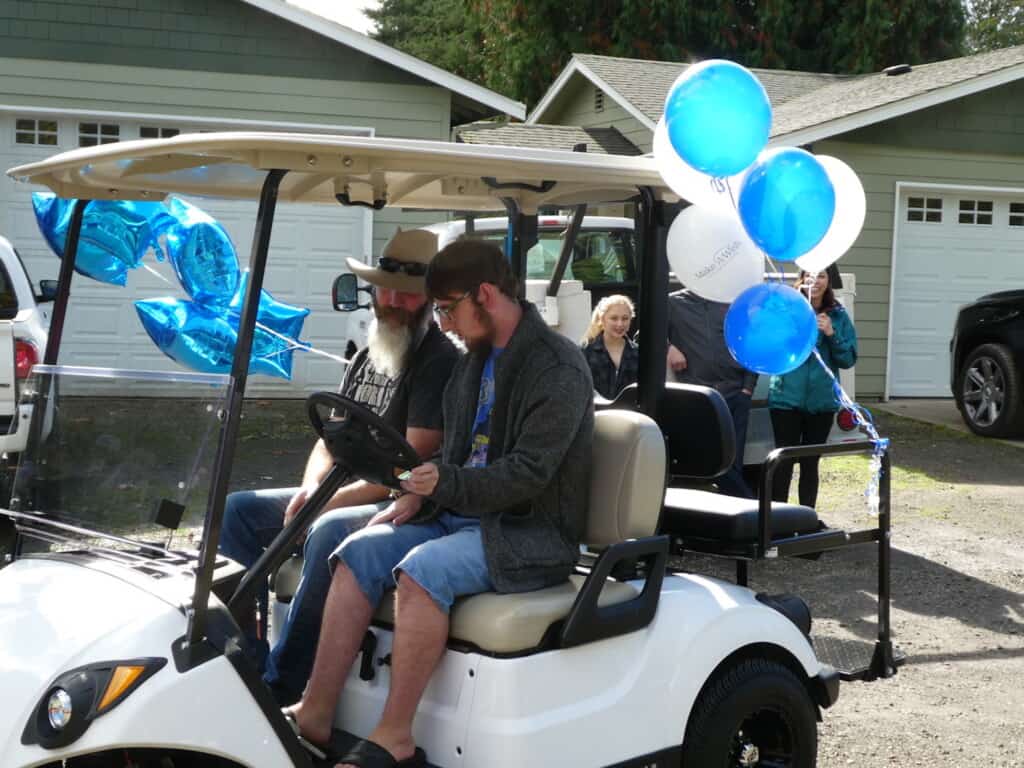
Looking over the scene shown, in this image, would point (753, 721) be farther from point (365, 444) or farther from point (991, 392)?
point (991, 392)

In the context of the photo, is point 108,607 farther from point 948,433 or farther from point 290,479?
point 948,433

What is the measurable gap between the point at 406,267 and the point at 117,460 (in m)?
1.11

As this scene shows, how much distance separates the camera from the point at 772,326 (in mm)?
4152

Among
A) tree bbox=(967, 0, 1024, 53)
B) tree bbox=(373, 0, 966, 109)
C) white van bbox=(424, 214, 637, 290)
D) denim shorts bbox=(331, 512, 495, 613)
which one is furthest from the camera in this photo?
tree bbox=(967, 0, 1024, 53)

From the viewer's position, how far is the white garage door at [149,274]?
12211mm

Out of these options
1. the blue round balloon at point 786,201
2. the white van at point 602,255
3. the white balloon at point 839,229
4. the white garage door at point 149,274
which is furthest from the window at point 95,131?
the blue round balloon at point 786,201

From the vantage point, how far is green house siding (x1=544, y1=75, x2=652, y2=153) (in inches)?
645

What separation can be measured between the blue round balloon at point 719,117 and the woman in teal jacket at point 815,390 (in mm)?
2692

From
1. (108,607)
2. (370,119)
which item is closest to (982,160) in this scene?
(370,119)

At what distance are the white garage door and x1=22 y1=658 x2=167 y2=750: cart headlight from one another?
8.99 meters

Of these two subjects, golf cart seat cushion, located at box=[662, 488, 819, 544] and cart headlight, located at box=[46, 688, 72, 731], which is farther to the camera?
golf cart seat cushion, located at box=[662, 488, 819, 544]

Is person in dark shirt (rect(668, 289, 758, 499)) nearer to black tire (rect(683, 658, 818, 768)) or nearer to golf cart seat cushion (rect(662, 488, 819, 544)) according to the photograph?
golf cart seat cushion (rect(662, 488, 819, 544))

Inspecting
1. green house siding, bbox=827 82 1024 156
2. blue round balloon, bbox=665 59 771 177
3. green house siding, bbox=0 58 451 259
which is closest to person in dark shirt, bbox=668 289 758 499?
blue round balloon, bbox=665 59 771 177

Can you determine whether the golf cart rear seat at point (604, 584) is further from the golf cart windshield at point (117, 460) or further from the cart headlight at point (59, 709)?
the cart headlight at point (59, 709)
